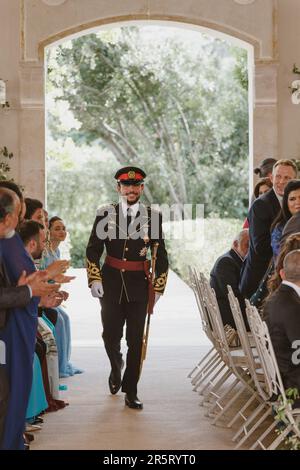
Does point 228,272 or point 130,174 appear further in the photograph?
point 228,272

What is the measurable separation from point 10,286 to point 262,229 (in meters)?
2.63

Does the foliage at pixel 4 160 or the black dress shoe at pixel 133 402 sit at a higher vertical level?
the foliage at pixel 4 160

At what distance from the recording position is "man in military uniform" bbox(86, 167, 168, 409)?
7.50 m

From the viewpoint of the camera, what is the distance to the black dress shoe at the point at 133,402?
289 inches

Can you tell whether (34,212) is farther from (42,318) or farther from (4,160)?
(4,160)

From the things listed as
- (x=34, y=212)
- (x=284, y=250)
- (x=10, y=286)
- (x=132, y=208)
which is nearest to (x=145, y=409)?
(x=132, y=208)

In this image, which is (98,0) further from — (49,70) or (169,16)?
(49,70)

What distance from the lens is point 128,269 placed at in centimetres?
761

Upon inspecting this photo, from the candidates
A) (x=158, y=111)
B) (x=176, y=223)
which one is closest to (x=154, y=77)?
(x=158, y=111)

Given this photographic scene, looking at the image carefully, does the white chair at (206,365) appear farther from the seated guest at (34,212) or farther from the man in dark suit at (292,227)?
the seated guest at (34,212)

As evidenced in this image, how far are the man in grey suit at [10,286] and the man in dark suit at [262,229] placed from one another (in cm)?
255

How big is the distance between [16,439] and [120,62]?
20.3 metres

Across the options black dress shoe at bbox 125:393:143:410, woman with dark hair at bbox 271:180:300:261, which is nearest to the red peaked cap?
woman with dark hair at bbox 271:180:300:261

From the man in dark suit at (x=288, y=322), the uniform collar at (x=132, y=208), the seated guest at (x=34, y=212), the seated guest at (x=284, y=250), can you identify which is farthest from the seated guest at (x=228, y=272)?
the man in dark suit at (x=288, y=322)
